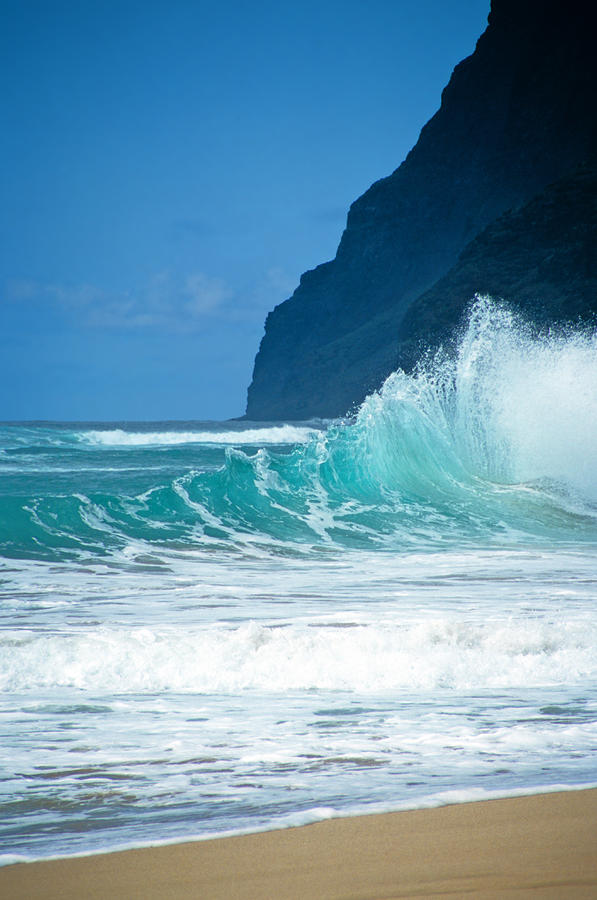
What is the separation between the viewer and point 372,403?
1723 cm

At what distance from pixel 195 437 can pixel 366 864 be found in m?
45.8

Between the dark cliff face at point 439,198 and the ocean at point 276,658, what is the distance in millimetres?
43021

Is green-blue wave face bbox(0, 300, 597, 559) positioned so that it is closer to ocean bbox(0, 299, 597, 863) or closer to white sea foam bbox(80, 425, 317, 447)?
ocean bbox(0, 299, 597, 863)

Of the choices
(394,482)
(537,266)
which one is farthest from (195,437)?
(394,482)

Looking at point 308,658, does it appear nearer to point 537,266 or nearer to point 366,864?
point 366,864

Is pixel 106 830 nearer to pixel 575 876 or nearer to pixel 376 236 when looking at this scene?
pixel 575 876

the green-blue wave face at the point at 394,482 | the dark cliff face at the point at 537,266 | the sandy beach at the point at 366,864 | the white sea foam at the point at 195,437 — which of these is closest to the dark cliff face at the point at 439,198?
the dark cliff face at the point at 537,266

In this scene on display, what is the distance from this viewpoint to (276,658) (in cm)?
455

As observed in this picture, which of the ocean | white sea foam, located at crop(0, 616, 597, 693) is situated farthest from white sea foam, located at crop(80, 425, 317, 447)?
white sea foam, located at crop(0, 616, 597, 693)

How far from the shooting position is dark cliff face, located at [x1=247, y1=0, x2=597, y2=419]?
67.6 metres

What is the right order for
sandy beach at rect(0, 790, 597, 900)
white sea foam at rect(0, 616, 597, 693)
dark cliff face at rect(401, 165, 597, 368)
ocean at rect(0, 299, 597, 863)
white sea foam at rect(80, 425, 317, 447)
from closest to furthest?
sandy beach at rect(0, 790, 597, 900) → ocean at rect(0, 299, 597, 863) → white sea foam at rect(0, 616, 597, 693) → white sea foam at rect(80, 425, 317, 447) → dark cliff face at rect(401, 165, 597, 368)

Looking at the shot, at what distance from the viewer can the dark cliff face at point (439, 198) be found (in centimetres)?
6762

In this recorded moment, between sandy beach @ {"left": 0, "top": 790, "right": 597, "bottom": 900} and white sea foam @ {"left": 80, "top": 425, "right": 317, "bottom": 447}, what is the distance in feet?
120

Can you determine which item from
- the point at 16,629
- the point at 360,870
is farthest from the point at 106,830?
the point at 16,629
